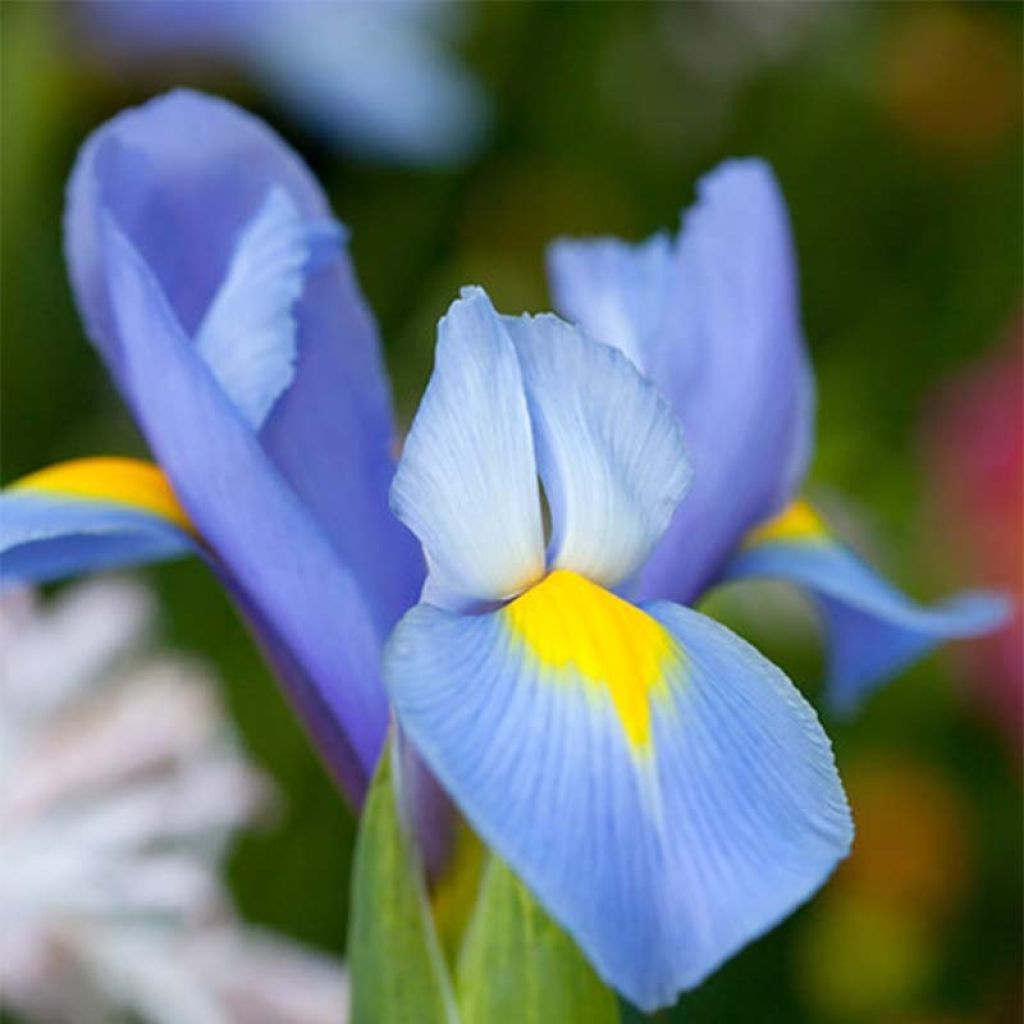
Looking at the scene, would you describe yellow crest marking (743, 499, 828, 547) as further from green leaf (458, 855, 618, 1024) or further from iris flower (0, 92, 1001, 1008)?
green leaf (458, 855, 618, 1024)

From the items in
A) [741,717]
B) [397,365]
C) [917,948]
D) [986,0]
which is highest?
[741,717]

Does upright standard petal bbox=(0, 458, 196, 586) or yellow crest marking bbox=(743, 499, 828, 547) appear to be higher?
yellow crest marking bbox=(743, 499, 828, 547)

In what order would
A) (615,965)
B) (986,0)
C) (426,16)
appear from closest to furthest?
(615,965), (426,16), (986,0)

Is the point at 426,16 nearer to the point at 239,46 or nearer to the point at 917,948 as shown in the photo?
the point at 239,46

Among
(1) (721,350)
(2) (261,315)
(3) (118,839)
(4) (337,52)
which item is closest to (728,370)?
(1) (721,350)

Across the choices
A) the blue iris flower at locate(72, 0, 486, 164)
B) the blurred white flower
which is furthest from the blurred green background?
the blurred white flower

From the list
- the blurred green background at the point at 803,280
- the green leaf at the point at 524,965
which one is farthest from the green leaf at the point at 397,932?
the blurred green background at the point at 803,280

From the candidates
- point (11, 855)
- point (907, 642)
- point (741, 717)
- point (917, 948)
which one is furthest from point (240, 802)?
point (917, 948)
